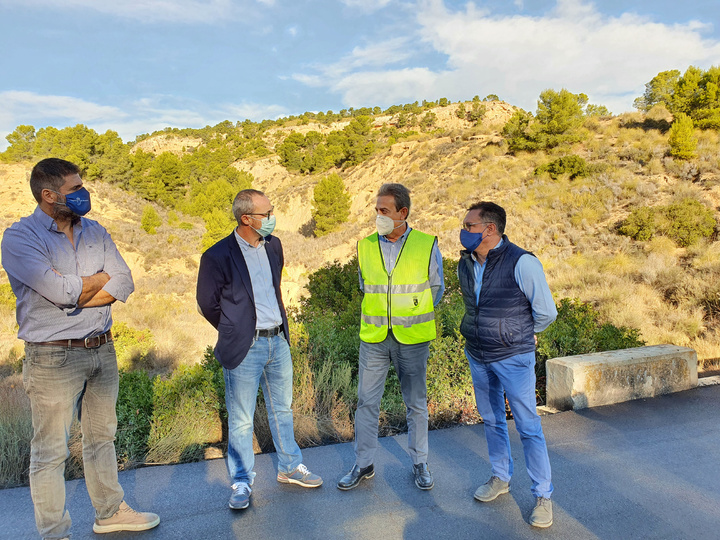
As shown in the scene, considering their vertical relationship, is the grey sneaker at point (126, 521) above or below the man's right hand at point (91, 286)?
below

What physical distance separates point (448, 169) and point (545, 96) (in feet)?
23.3

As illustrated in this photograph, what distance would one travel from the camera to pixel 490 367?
3023 millimetres

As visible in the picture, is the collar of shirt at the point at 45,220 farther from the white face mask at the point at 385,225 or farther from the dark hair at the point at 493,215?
the dark hair at the point at 493,215

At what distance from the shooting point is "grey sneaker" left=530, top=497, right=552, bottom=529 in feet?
9.02

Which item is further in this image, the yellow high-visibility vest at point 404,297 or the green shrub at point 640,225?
the green shrub at point 640,225

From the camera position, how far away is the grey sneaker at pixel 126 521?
8.75ft

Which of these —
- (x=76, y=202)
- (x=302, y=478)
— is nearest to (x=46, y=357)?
(x=76, y=202)

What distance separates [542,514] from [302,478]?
62.3 inches

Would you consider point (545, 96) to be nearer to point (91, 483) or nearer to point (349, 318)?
point (349, 318)

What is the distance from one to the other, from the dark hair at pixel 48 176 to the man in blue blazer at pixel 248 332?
2.88 feet

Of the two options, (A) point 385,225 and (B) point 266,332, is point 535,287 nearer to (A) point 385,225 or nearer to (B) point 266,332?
(A) point 385,225

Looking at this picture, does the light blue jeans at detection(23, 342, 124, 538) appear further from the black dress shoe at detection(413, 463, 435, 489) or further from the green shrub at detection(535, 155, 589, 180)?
the green shrub at detection(535, 155, 589, 180)

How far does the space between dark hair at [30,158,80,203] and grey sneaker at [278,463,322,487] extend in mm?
2350

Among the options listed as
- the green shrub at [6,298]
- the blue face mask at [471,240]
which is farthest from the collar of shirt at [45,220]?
the green shrub at [6,298]
